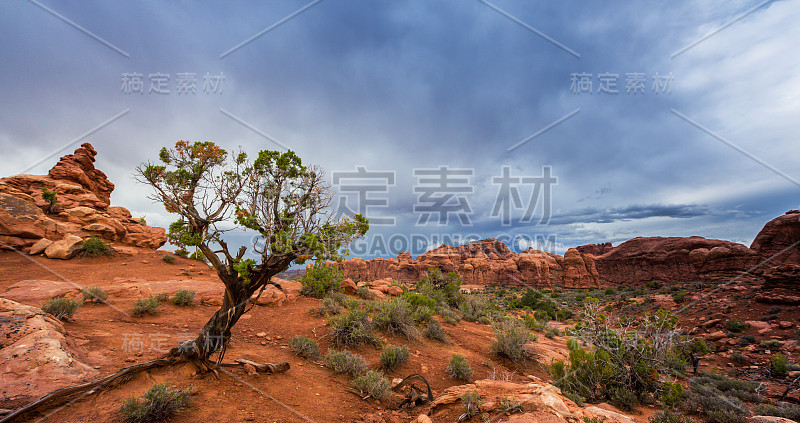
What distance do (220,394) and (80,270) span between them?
15.4m

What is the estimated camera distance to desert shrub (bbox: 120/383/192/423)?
3459 millimetres

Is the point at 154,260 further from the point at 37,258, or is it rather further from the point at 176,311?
the point at 176,311

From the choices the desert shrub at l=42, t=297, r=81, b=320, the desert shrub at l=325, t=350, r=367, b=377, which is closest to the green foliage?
the desert shrub at l=325, t=350, r=367, b=377

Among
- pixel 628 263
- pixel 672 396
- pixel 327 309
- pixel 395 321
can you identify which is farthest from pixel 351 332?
pixel 628 263

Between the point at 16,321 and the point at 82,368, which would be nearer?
the point at 82,368

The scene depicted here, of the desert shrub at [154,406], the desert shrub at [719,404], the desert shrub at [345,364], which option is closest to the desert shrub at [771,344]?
the desert shrub at [719,404]

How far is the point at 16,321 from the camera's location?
4820 mm

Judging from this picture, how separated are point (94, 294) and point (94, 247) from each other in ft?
34.1

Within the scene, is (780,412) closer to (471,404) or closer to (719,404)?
(719,404)

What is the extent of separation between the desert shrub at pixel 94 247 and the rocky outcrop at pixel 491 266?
29975 mm

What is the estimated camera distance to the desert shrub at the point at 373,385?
536 cm

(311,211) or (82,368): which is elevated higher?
(311,211)

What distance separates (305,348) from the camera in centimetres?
697

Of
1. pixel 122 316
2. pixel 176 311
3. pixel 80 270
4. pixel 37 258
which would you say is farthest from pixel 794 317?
pixel 37 258
